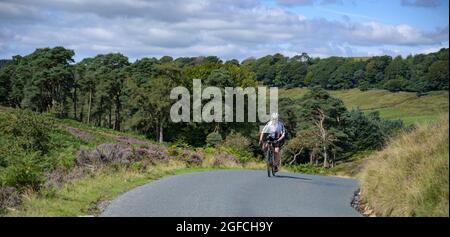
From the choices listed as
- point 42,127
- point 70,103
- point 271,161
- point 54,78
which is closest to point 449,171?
point 271,161

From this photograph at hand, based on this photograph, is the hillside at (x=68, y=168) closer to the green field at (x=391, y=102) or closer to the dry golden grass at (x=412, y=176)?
the dry golden grass at (x=412, y=176)

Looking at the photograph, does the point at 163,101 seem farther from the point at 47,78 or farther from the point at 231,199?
the point at 231,199

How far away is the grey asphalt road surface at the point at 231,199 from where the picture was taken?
10.1 meters

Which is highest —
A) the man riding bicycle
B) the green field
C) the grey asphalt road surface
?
the man riding bicycle

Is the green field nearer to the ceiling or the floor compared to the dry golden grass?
nearer to the floor

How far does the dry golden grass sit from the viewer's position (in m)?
7.97

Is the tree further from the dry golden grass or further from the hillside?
the dry golden grass

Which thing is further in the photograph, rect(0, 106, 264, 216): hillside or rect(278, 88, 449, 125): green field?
rect(278, 88, 449, 125): green field

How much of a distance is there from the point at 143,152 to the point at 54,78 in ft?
248

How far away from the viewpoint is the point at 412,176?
9.12m

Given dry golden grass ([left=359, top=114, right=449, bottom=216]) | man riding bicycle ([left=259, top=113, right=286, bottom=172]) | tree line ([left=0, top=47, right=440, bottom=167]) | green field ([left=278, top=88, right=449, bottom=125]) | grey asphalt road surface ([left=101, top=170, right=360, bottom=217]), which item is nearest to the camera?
dry golden grass ([left=359, top=114, right=449, bottom=216])

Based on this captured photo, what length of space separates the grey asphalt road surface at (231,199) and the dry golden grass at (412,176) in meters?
0.72

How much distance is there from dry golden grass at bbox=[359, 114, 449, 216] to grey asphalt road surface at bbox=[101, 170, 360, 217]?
72 cm

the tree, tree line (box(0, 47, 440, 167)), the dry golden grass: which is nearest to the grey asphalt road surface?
the dry golden grass
